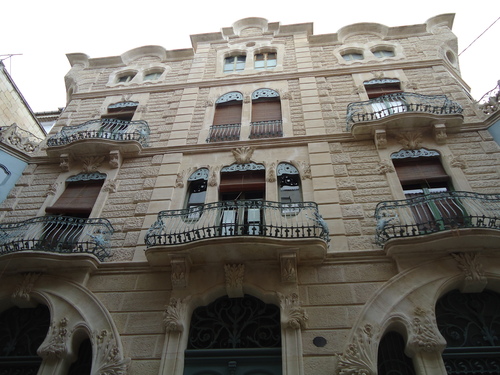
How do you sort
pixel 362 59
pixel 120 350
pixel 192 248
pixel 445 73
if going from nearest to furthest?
pixel 120 350 < pixel 192 248 < pixel 445 73 < pixel 362 59

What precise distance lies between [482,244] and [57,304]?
8.30 metres

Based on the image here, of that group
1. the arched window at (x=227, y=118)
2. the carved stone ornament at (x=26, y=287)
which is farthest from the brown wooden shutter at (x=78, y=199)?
the arched window at (x=227, y=118)

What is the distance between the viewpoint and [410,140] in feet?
31.2

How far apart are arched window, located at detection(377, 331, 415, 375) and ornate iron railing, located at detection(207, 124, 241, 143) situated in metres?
6.61

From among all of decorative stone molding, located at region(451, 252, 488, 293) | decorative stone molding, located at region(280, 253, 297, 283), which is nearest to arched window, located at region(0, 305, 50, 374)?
decorative stone molding, located at region(280, 253, 297, 283)

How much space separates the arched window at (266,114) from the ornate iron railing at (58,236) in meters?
4.95

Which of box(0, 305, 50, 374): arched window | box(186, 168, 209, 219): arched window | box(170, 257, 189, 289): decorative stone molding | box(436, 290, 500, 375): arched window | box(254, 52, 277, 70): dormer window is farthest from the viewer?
box(254, 52, 277, 70): dormer window

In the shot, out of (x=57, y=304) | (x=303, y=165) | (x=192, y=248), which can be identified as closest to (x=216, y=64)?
(x=303, y=165)

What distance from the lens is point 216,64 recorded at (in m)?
14.5

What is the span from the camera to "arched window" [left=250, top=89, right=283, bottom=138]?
1065 cm

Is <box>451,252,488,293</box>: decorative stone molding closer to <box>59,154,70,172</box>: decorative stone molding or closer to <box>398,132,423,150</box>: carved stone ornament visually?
<box>398,132,423,150</box>: carved stone ornament

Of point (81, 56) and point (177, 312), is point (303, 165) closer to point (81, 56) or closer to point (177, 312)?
point (177, 312)

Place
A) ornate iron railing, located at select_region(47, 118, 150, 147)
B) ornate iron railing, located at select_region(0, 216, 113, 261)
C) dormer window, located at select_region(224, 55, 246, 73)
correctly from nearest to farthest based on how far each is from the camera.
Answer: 1. ornate iron railing, located at select_region(0, 216, 113, 261)
2. ornate iron railing, located at select_region(47, 118, 150, 147)
3. dormer window, located at select_region(224, 55, 246, 73)

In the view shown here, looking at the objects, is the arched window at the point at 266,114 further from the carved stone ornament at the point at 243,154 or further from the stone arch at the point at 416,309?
the stone arch at the point at 416,309
